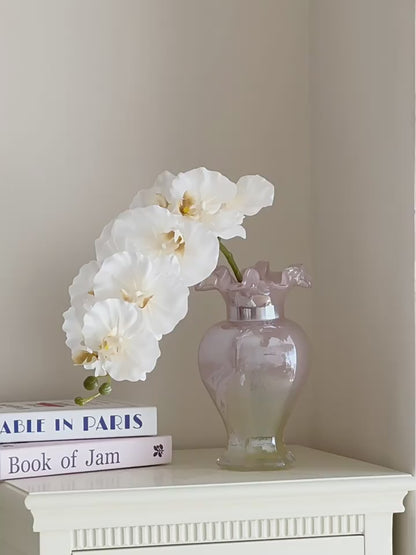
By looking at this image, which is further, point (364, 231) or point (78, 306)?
point (364, 231)

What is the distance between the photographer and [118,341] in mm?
1215

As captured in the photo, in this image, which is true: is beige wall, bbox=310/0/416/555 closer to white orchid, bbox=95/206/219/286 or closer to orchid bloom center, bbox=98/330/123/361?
white orchid, bbox=95/206/219/286

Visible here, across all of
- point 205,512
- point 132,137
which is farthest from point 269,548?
point 132,137

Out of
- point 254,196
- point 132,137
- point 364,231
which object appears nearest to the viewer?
point 254,196

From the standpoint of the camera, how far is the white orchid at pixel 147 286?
4.01 ft

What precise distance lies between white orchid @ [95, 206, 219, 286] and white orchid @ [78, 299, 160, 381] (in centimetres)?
8

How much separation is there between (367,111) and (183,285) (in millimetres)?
385

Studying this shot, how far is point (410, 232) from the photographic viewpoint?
4.28ft

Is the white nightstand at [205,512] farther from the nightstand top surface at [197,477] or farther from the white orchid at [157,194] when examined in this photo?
the white orchid at [157,194]

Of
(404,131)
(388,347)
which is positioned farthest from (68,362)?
(404,131)

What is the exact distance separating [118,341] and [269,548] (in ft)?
0.97

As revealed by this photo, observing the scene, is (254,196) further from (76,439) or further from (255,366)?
(76,439)

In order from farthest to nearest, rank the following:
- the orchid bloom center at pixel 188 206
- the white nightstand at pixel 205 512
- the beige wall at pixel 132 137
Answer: the beige wall at pixel 132 137 < the orchid bloom center at pixel 188 206 < the white nightstand at pixel 205 512

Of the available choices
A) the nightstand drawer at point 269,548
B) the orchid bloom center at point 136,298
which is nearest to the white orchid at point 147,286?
the orchid bloom center at point 136,298
